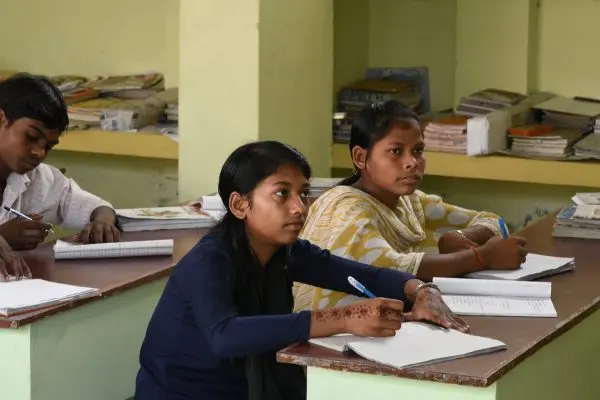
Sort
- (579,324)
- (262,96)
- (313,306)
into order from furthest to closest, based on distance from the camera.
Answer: (262,96), (313,306), (579,324)

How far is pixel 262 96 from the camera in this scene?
16.3 feet

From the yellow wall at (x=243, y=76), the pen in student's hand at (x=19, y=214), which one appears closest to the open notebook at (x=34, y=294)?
the pen in student's hand at (x=19, y=214)

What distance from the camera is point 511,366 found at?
2514 millimetres

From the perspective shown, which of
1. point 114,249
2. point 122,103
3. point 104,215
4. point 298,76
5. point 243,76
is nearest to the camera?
point 114,249

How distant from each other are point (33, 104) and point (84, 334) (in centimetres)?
86

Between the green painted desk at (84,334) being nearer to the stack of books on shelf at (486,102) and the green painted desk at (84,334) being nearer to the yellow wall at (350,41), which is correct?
the stack of books on shelf at (486,102)

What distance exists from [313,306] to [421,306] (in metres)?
0.63

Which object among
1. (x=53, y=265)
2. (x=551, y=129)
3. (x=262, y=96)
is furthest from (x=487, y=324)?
(x=551, y=129)

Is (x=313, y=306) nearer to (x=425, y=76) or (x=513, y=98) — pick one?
(x=513, y=98)

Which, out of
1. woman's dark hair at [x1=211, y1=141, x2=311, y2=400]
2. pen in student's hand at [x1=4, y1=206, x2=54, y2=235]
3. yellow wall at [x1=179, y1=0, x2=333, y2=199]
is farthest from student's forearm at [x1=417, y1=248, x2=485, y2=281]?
yellow wall at [x1=179, y1=0, x2=333, y2=199]

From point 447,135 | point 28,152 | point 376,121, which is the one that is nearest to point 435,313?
point 376,121

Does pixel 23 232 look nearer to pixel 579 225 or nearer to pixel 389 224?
pixel 389 224

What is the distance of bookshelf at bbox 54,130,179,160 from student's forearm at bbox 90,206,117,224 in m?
1.59

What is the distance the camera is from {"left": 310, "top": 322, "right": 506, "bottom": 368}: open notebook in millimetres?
2498
